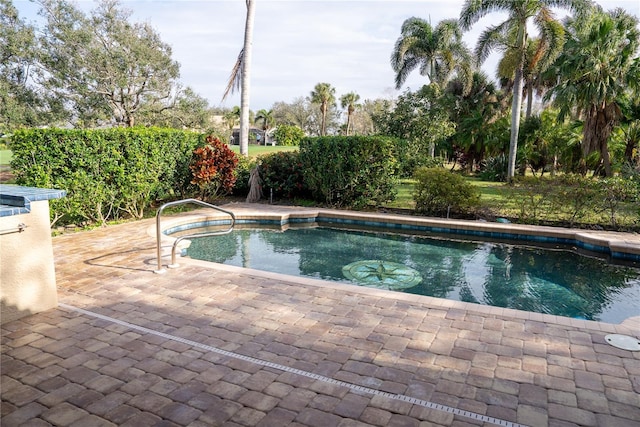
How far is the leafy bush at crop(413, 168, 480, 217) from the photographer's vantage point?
9.91m

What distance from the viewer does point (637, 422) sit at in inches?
100

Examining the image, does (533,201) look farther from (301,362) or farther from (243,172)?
(301,362)

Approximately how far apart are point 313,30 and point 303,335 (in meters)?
12.0

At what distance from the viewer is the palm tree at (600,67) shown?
15031 millimetres

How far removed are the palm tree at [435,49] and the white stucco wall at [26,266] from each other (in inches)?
901

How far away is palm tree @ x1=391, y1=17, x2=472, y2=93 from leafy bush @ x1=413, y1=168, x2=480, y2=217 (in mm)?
15359

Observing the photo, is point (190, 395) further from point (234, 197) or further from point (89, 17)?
point (89, 17)

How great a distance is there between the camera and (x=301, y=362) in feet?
10.6

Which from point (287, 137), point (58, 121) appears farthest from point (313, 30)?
point (287, 137)

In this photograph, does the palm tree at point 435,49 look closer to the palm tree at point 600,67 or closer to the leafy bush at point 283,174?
the palm tree at point 600,67

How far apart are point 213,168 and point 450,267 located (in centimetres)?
662

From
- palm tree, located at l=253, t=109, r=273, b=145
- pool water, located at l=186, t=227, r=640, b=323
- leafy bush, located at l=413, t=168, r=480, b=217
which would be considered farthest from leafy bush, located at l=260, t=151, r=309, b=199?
palm tree, located at l=253, t=109, r=273, b=145

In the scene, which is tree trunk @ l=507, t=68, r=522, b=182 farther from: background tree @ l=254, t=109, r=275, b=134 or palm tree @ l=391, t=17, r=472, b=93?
background tree @ l=254, t=109, r=275, b=134

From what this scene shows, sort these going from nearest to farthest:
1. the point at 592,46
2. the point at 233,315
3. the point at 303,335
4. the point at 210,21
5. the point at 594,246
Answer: the point at 303,335 < the point at 233,315 < the point at 594,246 < the point at 210,21 < the point at 592,46
